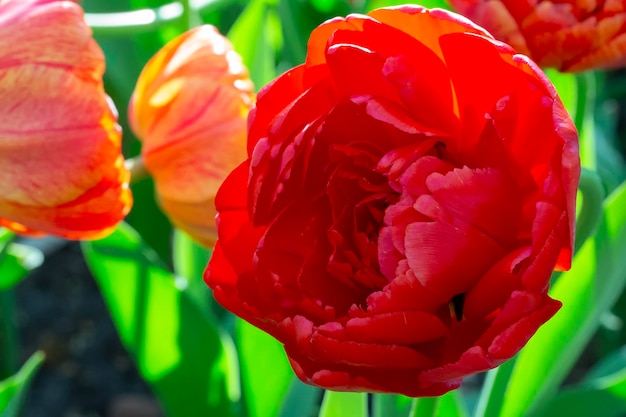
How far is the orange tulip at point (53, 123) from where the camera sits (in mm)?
521

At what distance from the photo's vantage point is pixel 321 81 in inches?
17.0

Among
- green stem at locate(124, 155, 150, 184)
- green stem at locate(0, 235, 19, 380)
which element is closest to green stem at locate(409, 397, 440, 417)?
green stem at locate(124, 155, 150, 184)

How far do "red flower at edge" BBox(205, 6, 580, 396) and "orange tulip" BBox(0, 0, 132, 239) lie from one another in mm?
131

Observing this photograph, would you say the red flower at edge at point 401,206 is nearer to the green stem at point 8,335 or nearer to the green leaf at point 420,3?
the green leaf at point 420,3

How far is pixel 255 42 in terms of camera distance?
2.92 ft

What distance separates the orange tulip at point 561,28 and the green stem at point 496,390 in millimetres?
199

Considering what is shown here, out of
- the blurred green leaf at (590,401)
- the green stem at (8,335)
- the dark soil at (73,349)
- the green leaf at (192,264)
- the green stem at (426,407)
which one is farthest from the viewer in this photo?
the dark soil at (73,349)

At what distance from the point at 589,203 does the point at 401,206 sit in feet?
0.48

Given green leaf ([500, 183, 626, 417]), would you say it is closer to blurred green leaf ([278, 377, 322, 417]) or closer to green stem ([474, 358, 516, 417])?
green stem ([474, 358, 516, 417])

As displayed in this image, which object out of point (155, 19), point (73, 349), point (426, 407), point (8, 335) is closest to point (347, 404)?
point (426, 407)

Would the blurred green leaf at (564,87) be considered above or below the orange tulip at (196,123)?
below

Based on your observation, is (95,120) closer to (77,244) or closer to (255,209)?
(255,209)

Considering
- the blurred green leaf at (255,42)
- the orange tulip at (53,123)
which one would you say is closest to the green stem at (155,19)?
the blurred green leaf at (255,42)

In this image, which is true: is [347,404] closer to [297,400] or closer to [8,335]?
[297,400]
